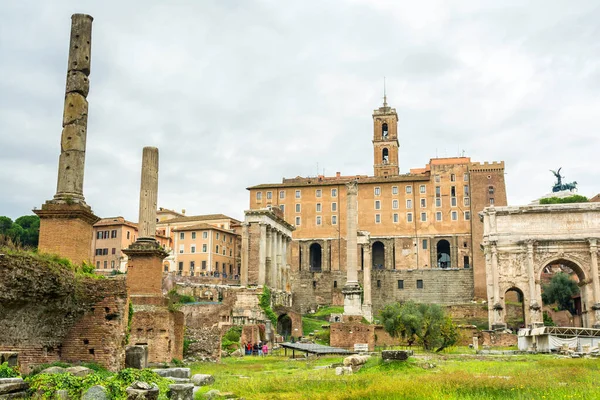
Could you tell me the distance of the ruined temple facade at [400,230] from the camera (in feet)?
229

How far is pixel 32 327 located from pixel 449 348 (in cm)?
2370

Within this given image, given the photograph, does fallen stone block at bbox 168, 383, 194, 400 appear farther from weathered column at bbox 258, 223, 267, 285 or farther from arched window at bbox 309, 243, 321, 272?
arched window at bbox 309, 243, 321, 272

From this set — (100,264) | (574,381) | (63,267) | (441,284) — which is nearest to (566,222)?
(441,284)

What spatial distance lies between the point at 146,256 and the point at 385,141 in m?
72.4

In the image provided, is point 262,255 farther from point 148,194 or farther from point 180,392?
point 180,392

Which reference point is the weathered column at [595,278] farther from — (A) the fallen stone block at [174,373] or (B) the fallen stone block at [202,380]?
(A) the fallen stone block at [174,373]

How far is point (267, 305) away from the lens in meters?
47.4

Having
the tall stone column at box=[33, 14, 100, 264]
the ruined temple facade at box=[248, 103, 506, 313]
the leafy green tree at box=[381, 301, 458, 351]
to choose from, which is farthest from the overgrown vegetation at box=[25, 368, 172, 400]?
the ruined temple facade at box=[248, 103, 506, 313]

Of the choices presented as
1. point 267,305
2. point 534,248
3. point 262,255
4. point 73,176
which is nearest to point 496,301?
point 534,248

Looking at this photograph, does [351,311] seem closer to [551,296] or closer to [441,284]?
[551,296]

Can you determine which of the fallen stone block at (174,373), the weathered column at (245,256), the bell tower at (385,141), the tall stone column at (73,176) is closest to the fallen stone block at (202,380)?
the fallen stone block at (174,373)

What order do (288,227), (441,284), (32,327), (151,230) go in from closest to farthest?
(32,327), (151,230), (288,227), (441,284)

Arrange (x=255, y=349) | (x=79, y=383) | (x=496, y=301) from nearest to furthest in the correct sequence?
(x=79, y=383) < (x=255, y=349) < (x=496, y=301)

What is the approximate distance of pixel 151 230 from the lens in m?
19.3
